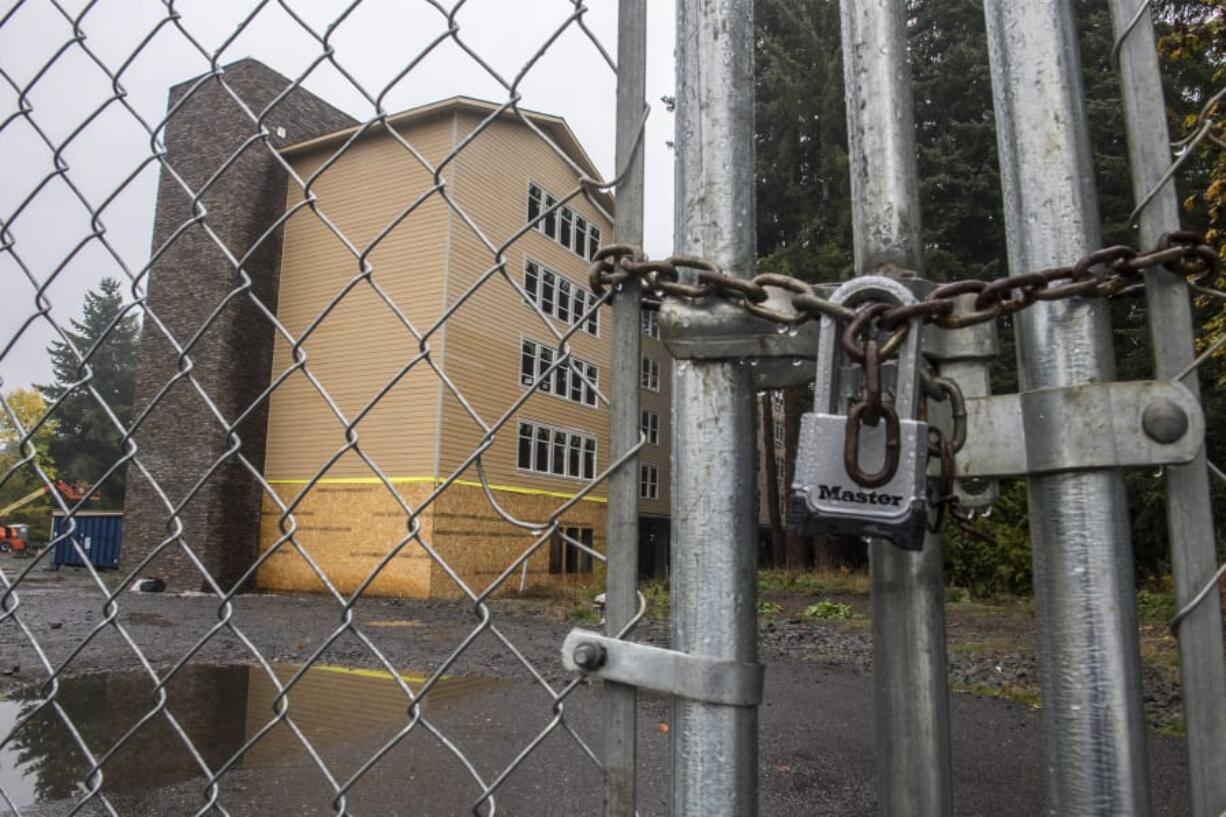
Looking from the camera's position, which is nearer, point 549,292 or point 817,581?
point 817,581

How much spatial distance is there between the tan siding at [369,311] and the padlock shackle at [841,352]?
1385 centimetres

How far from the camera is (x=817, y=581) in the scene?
52.1 ft

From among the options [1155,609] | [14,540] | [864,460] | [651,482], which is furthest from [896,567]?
[14,540]

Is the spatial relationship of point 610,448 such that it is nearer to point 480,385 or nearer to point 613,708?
point 613,708

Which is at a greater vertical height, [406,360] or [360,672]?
[406,360]

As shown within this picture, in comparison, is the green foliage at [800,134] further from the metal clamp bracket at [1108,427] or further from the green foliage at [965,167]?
the metal clamp bracket at [1108,427]

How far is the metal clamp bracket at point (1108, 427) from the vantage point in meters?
0.68

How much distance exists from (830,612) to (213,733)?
8.57m

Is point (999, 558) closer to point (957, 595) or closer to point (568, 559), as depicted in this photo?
point (957, 595)

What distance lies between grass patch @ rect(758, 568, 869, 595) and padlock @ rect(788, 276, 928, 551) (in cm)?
1384

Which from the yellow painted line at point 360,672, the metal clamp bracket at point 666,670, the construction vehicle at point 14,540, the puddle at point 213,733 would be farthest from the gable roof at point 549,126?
the construction vehicle at point 14,540

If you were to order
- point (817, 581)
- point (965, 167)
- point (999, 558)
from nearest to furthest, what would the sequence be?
point (999, 558)
point (965, 167)
point (817, 581)

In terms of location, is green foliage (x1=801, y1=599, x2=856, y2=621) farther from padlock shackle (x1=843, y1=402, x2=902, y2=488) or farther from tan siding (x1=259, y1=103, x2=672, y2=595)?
padlock shackle (x1=843, y1=402, x2=902, y2=488)

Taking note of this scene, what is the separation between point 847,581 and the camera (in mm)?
15758
